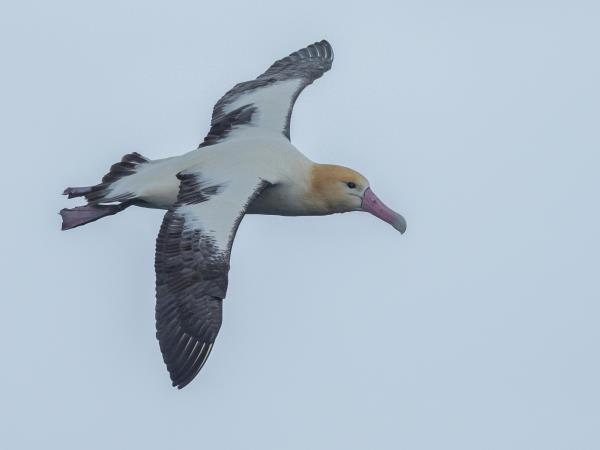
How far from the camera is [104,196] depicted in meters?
20.7

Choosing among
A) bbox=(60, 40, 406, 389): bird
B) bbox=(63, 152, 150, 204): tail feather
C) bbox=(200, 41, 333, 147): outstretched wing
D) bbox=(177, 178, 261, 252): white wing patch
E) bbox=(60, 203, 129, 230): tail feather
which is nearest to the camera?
bbox=(60, 40, 406, 389): bird

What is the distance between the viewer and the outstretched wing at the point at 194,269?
1828 cm

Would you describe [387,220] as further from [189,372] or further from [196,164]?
[189,372]

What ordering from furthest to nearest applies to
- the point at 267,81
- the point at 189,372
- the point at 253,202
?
1. the point at 267,81
2. the point at 253,202
3. the point at 189,372

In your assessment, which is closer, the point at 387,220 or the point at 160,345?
the point at 160,345

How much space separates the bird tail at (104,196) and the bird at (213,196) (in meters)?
0.01

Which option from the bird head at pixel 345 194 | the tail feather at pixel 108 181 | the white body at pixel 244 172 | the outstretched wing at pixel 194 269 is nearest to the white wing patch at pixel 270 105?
the white body at pixel 244 172

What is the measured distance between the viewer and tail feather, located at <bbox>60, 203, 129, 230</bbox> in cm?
2056

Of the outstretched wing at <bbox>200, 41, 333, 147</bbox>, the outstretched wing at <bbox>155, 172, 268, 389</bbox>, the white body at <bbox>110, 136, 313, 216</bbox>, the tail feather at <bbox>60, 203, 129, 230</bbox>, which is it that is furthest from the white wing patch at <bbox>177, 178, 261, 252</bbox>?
the outstretched wing at <bbox>200, 41, 333, 147</bbox>

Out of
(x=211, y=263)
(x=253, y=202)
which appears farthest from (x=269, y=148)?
(x=211, y=263)

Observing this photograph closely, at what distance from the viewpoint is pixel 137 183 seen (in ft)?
67.0

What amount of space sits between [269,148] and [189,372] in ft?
11.3

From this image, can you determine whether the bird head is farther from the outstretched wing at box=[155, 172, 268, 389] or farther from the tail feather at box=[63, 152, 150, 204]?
the tail feather at box=[63, 152, 150, 204]

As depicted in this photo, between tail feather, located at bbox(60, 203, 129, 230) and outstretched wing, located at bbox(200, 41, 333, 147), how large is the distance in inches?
63.0
